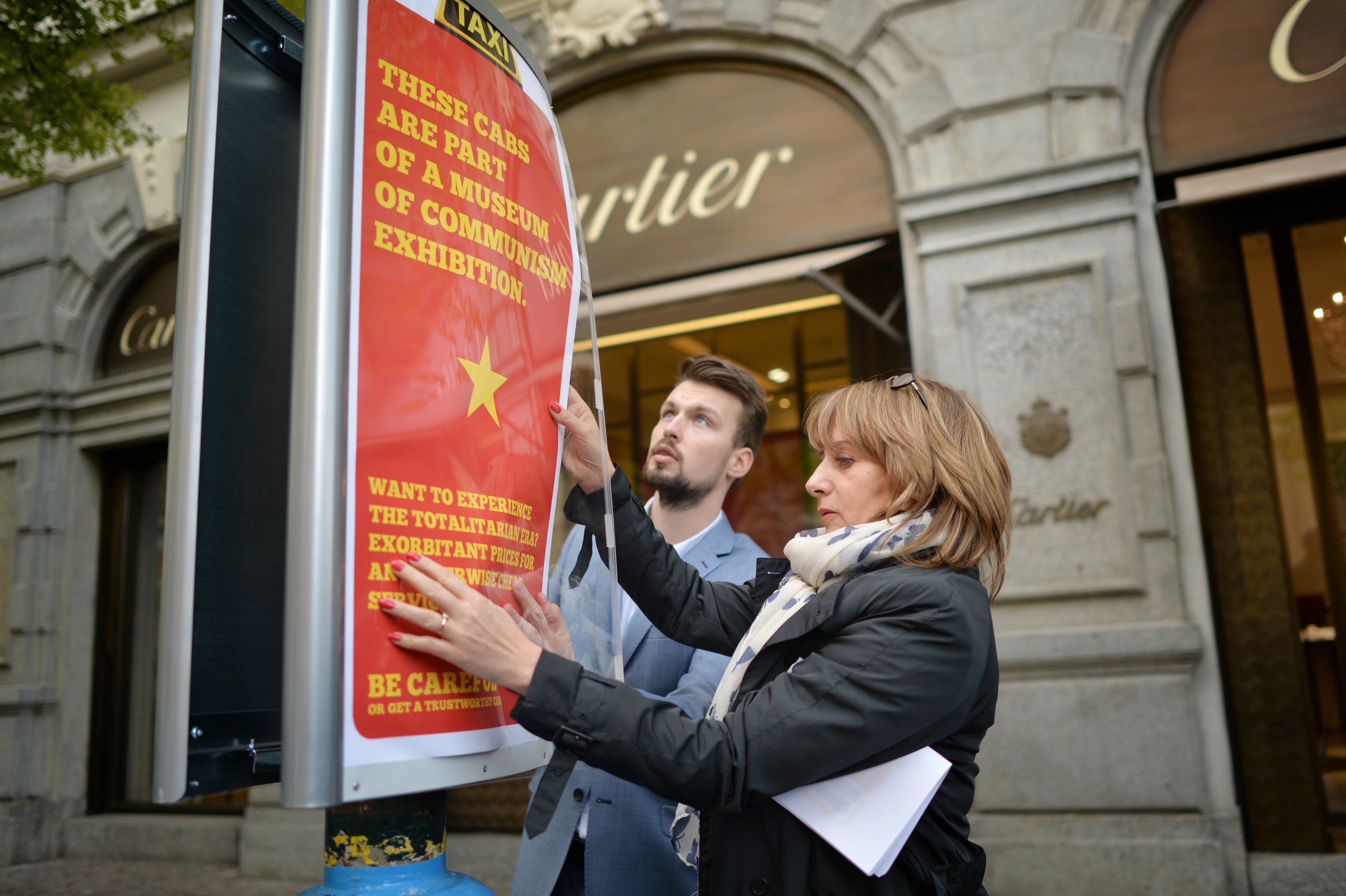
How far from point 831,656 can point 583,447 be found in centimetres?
62

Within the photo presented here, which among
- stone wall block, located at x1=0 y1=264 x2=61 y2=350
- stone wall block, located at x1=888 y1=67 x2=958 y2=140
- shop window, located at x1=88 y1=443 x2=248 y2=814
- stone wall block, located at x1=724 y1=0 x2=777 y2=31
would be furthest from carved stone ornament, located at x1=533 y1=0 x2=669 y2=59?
stone wall block, located at x1=0 y1=264 x2=61 y2=350

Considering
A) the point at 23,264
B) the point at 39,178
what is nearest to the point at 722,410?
the point at 39,178

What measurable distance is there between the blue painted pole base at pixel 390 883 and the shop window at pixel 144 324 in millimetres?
8066

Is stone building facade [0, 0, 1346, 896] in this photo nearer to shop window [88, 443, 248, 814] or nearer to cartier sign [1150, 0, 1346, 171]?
cartier sign [1150, 0, 1346, 171]

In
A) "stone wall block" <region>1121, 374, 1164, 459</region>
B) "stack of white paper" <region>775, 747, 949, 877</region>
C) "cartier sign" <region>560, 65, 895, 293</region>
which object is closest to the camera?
"stack of white paper" <region>775, 747, 949, 877</region>

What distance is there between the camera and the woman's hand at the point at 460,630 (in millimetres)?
1351

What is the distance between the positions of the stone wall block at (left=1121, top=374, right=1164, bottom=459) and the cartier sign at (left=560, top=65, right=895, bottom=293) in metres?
1.81

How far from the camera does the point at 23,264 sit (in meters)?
8.73

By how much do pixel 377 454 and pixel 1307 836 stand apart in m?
5.37

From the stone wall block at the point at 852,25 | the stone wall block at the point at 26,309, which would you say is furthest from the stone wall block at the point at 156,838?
the stone wall block at the point at 852,25

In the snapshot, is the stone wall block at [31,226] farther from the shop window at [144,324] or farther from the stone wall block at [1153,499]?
the stone wall block at [1153,499]

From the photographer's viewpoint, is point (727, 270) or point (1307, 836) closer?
point (1307, 836)

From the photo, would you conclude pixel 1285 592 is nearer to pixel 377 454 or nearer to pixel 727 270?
pixel 727 270

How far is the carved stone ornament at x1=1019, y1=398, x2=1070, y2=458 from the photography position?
202 inches
